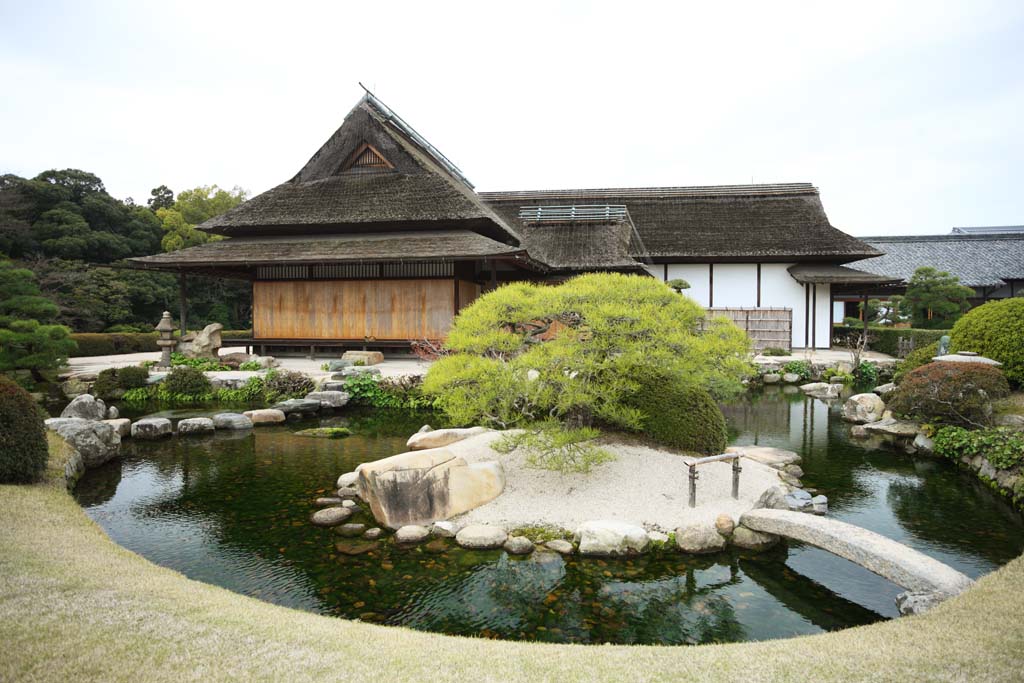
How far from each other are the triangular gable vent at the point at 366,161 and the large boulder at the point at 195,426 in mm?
11945

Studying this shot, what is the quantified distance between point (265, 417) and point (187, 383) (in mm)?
4040

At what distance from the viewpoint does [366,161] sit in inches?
803

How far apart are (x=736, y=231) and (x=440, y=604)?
2172 centimetres

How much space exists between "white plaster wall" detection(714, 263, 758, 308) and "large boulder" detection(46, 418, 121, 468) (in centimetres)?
1983

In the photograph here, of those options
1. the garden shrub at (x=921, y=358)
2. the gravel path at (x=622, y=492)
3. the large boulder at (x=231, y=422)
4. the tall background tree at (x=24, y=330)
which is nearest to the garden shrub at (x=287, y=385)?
the large boulder at (x=231, y=422)

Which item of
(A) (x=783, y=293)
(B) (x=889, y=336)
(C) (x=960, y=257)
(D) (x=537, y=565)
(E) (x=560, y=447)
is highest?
(C) (x=960, y=257)

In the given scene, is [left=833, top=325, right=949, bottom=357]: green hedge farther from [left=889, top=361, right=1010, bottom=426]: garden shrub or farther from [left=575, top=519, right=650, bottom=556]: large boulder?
[left=575, top=519, right=650, bottom=556]: large boulder

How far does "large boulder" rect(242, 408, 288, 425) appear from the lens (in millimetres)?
11703

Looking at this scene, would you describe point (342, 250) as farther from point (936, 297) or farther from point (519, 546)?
point (936, 297)

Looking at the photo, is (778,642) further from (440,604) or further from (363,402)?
(363,402)

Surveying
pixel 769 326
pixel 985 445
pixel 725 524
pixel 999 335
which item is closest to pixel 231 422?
pixel 725 524

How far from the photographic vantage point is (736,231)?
23.0 metres

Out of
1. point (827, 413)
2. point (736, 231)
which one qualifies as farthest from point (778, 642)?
point (736, 231)

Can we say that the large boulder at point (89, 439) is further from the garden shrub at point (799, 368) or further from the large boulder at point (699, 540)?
the garden shrub at point (799, 368)
